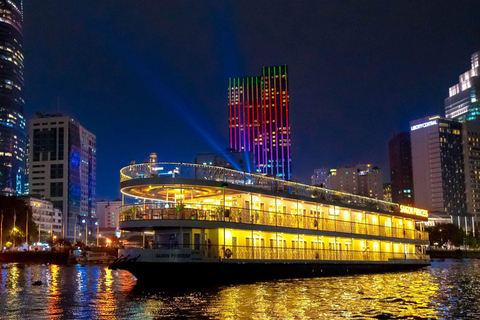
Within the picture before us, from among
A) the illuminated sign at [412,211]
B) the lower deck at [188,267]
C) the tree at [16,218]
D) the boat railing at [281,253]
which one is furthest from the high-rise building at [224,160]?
the lower deck at [188,267]

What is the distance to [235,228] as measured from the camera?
3403 centimetres

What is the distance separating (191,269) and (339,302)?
9.86 metres

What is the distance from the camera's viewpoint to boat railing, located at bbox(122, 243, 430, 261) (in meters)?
32.8

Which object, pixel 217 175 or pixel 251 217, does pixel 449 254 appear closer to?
pixel 251 217

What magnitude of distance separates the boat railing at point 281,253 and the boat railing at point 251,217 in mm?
1814

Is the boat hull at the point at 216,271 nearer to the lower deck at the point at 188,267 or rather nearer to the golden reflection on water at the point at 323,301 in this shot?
the lower deck at the point at 188,267

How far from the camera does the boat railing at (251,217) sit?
32.0 metres

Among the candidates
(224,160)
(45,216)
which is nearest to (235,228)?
(224,160)

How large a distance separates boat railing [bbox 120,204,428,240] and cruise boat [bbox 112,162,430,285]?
0.07 metres

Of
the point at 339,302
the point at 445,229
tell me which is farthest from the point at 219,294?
the point at 445,229

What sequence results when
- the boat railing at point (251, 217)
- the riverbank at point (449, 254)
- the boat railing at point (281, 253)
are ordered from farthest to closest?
the riverbank at point (449, 254) → the boat railing at point (281, 253) → the boat railing at point (251, 217)


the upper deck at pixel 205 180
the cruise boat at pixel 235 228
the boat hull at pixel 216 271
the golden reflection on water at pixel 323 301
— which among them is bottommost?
the golden reflection on water at pixel 323 301

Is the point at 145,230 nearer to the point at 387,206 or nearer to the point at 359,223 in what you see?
the point at 359,223

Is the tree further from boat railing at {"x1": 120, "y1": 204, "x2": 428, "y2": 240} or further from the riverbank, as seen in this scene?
the riverbank
